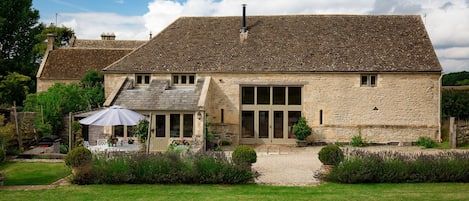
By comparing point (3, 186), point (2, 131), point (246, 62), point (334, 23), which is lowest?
point (3, 186)

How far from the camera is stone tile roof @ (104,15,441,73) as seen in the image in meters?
25.8

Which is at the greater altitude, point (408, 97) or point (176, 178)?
point (408, 97)

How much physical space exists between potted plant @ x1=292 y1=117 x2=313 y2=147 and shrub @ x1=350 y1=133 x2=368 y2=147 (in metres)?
2.33

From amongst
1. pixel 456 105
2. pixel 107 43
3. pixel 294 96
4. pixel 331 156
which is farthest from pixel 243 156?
pixel 107 43

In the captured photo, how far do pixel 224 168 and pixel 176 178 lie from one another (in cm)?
151

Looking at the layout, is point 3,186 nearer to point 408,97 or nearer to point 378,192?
point 378,192

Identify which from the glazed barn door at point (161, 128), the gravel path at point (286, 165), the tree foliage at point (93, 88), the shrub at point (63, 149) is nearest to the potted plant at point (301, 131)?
the gravel path at point (286, 165)

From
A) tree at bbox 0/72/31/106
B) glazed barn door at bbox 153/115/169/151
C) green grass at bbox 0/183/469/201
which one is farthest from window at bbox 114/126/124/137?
tree at bbox 0/72/31/106

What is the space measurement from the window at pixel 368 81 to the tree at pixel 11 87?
1066 inches

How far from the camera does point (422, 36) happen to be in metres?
27.2

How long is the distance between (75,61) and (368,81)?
2206 cm

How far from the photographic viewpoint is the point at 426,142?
80.7ft

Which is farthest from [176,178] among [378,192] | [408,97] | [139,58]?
[408,97]

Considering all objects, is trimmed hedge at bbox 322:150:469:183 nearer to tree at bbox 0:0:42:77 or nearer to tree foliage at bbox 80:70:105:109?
tree foliage at bbox 80:70:105:109
